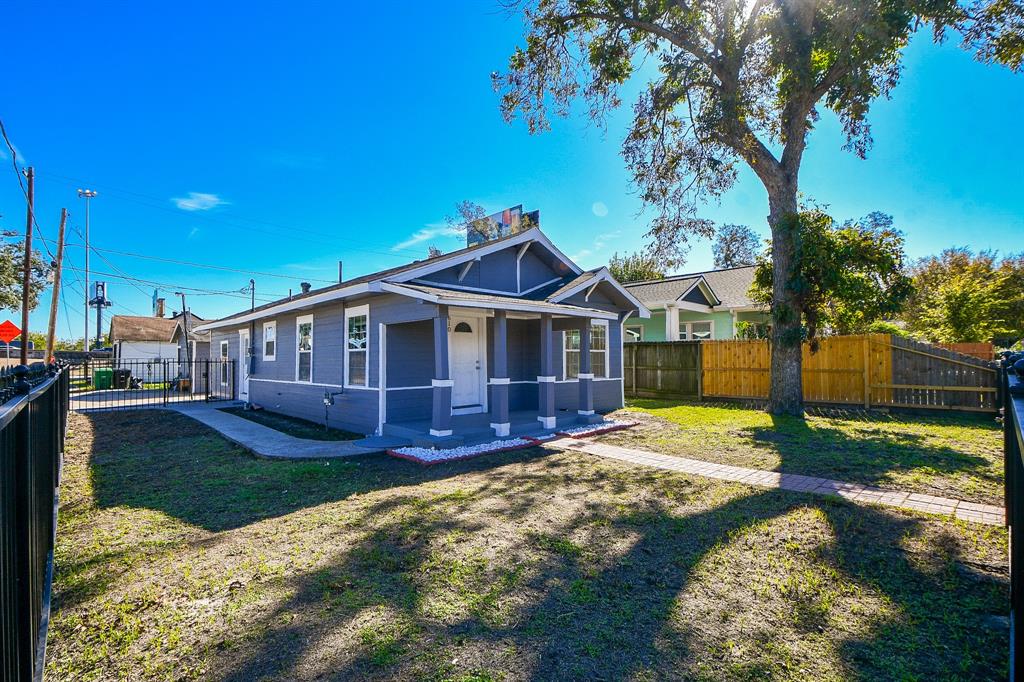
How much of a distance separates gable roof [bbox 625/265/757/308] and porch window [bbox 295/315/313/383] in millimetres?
12874

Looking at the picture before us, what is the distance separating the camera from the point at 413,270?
898cm

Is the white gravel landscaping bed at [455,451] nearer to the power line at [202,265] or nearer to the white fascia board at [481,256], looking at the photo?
the white fascia board at [481,256]

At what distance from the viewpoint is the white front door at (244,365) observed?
50.0ft

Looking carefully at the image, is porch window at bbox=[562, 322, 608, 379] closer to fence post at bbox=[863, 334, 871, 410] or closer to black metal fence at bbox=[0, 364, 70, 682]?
fence post at bbox=[863, 334, 871, 410]

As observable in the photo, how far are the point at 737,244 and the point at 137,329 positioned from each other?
168 feet

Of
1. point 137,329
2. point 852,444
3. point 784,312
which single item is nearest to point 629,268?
point 784,312

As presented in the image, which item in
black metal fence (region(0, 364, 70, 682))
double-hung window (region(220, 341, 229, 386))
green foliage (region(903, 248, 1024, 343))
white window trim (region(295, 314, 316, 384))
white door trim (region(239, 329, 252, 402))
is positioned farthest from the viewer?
double-hung window (region(220, 341, 229, 386))

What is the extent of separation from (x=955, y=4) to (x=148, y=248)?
36.5 metres

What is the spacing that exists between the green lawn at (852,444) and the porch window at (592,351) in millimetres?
A: 1529

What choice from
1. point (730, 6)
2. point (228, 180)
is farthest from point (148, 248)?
point (730, 6)

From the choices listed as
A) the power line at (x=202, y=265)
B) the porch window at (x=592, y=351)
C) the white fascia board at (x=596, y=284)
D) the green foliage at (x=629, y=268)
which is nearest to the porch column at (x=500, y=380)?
the white fascia board at (x=596, y=284)

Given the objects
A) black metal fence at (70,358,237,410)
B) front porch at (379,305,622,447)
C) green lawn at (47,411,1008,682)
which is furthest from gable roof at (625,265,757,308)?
black metal fence at (70,358,237,410)

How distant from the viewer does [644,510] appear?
4855 millimetres

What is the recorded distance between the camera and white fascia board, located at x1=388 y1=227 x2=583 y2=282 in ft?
29.7
